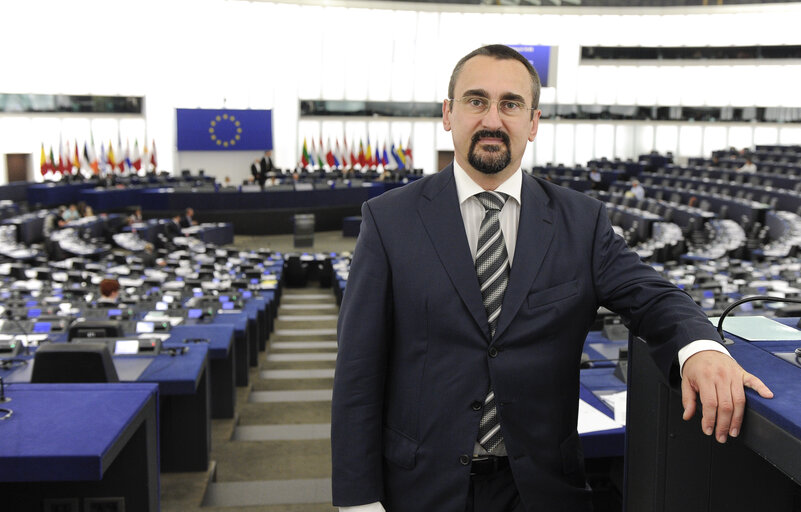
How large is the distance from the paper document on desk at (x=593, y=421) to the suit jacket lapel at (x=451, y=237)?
4.26 feet

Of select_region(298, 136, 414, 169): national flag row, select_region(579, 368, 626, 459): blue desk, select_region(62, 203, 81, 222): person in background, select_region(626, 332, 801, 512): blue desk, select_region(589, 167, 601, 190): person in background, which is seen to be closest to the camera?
select_region(626, 332, 801, 512): blue desk

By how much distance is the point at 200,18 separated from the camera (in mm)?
30422

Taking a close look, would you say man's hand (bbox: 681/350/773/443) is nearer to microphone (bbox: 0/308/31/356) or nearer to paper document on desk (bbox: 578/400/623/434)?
paper document on desk (bbox: 578/400/623/434)

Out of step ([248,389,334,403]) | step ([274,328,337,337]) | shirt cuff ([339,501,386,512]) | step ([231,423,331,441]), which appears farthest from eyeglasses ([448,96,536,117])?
step ([274,328,337,337])

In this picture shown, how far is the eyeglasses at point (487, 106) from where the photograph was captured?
1.81 metres

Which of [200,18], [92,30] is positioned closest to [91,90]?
[92,30]

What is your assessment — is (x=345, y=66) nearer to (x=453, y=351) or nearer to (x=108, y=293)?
(x=108, y=293)

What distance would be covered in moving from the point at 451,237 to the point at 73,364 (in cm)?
252

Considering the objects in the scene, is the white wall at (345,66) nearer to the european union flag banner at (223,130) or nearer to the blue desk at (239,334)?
the european union flag banner at (223,130)

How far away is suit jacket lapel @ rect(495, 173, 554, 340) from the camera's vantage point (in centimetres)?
174

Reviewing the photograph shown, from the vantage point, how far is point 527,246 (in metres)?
1.80

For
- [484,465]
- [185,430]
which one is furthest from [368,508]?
Result: [185,430]

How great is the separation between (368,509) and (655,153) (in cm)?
3362

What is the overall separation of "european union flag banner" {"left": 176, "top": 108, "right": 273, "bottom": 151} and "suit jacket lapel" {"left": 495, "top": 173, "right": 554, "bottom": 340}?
26945 millimetres
